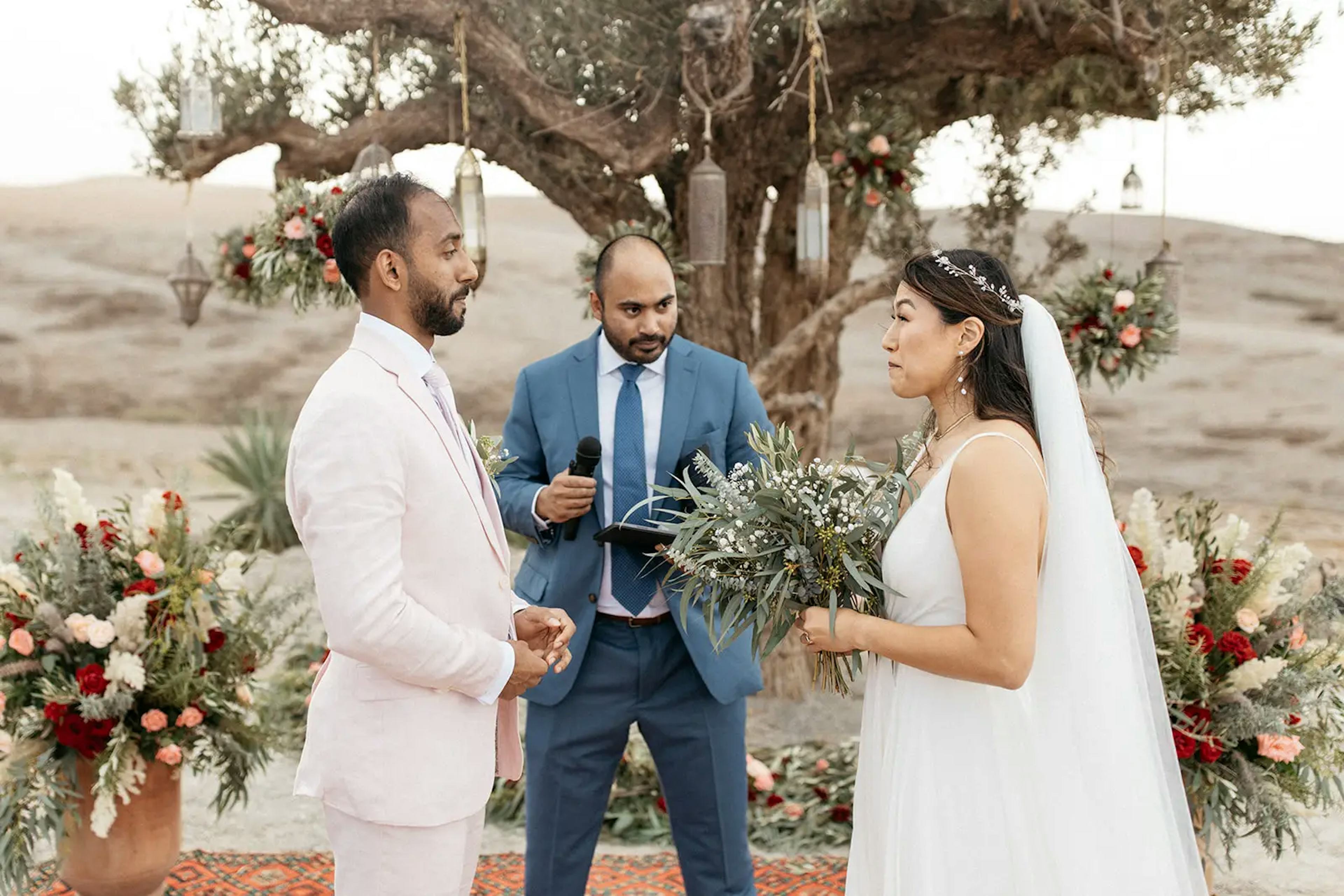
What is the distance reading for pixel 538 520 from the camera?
11.0 feet

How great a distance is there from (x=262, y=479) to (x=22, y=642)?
7423mm

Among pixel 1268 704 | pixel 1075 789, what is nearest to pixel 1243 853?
pixel 1268 704

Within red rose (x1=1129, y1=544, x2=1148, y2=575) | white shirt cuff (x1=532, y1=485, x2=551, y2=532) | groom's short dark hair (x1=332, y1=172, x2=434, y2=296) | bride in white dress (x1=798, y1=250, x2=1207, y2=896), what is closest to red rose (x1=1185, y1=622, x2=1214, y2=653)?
red rose (x1=1129, y1=544, x2=1148, y2=575)

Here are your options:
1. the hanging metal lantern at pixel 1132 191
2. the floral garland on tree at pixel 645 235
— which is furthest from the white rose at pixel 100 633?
the hanging metal lantern at pixel 1132 191

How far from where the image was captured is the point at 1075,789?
242 centimetres

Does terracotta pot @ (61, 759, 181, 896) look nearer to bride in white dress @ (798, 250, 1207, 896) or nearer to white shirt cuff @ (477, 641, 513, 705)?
white shirt cuff @ (477, 641, 513, 705)

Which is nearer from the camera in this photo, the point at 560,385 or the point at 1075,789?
the point at 1075,789

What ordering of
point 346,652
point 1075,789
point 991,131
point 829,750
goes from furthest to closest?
point 991,131 → point 829,750 → point 1075,789 → point 346,652

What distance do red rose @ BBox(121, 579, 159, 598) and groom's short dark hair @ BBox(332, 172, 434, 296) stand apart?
1.98 m

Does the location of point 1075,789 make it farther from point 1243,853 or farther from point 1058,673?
point 1243,853

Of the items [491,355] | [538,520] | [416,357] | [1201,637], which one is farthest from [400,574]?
[491,355]

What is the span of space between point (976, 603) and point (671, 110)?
358 cm

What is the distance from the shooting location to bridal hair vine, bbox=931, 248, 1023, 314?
8.11ft

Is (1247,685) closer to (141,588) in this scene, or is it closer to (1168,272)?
(1168,272)
